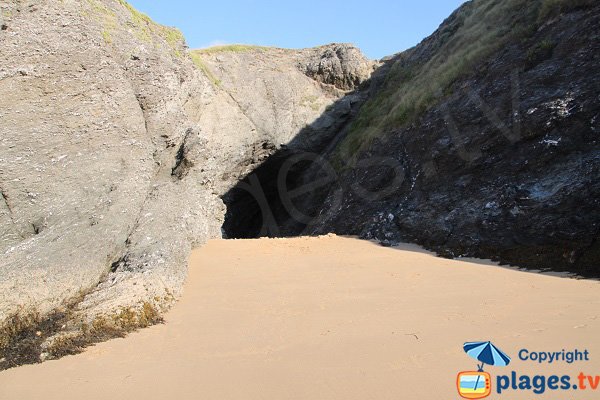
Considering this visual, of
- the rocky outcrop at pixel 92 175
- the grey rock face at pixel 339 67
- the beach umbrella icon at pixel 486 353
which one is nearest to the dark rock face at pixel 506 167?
the beach umbrella icon at pixel 486 353

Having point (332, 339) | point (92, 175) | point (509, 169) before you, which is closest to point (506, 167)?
point (509, 169)

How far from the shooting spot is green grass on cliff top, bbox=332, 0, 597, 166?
53.1 ft

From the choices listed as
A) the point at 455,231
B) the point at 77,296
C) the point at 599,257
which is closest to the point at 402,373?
the point at 77,296

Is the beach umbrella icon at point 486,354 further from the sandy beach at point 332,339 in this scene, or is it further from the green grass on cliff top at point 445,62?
the green grass on cliff top at point 445,62

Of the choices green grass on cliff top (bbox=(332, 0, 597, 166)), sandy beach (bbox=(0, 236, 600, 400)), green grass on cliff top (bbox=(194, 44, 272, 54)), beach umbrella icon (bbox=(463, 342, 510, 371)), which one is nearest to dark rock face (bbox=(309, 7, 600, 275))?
green grass on cliff top (bbox=(332, 0, 597, 166))

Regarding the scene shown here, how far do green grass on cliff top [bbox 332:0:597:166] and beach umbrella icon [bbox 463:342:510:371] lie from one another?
43.7 feet

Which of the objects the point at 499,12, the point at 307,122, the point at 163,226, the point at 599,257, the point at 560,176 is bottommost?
the point at 599,257

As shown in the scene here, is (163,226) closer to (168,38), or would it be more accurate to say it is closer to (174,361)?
(174,361)

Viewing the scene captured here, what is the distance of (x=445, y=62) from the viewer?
20.0 metres

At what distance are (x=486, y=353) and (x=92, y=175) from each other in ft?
26.9

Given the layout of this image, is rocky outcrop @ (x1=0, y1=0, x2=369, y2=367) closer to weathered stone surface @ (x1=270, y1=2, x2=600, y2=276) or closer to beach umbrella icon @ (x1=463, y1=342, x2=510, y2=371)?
beach umbrella icon @ (x1=463, y1=342, x2=510, y2=371)

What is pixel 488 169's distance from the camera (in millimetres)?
12562

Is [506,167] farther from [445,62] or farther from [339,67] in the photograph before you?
[339,67]

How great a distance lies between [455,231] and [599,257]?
378 cm
